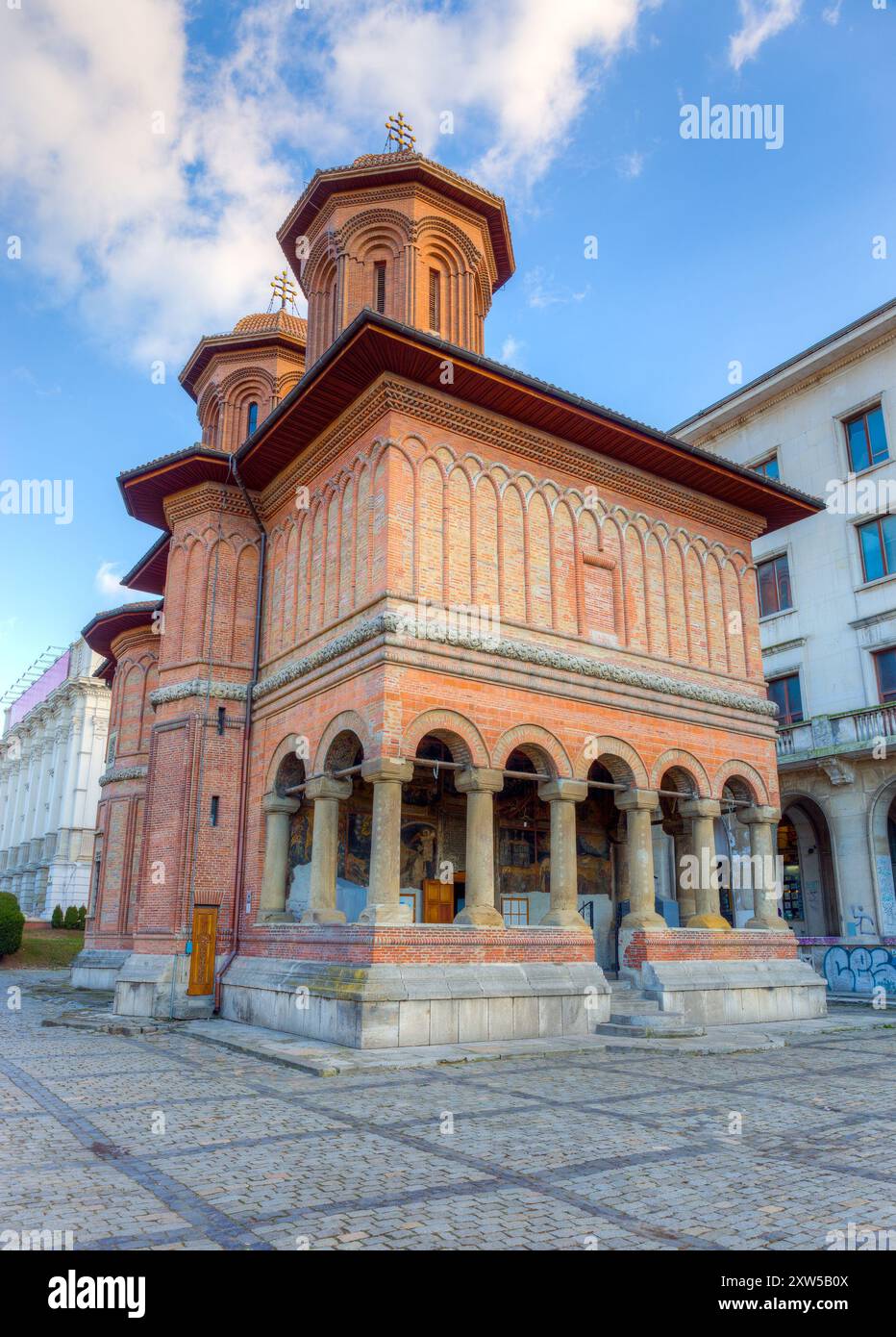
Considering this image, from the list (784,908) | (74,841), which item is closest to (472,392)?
(784,908)

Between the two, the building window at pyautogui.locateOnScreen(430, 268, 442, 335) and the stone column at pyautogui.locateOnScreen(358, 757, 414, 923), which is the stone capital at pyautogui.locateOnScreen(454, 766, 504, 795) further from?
the building window at pyautogui.locateOnScreen(430, 268, 442, 335)

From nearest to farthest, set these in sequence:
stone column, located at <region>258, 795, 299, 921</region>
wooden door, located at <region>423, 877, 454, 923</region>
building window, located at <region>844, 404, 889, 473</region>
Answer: stone column, located at <region>258, 795, 299, 921</region> → wooden door, located at <region>423, 877, 454, 923</region> → building window, located at <region>844, 404, 889, 473</region>

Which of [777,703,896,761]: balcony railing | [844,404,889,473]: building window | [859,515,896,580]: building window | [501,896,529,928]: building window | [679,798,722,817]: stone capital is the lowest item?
[501,896,529,928]: building window

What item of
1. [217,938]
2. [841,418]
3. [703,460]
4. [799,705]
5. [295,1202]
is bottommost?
[295,1202]

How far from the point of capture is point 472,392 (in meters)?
16.1

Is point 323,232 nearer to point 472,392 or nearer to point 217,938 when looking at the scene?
point 472,392

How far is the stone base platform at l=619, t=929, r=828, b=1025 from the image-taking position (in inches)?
620

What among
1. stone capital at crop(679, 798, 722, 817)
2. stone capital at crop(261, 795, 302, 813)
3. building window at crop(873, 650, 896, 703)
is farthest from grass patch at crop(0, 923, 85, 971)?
building window at crop(873, 650, 896, 703)

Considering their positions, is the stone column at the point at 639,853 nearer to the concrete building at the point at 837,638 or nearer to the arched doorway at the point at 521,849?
the arched doorway at the point at 521,849

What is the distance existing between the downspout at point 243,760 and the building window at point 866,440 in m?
16.4

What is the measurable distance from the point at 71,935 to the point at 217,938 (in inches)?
1079

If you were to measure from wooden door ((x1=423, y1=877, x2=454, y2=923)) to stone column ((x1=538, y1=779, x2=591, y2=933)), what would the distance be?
9.04ft

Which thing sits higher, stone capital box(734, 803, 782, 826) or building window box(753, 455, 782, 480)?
building window box(753, 455, 782, 480)

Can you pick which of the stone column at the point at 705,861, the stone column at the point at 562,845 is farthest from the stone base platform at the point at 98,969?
the stone column at the point at 705,861
